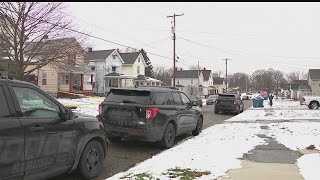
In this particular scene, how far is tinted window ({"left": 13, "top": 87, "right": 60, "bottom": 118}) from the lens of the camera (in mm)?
5626

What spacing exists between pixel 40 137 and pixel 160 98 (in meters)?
5.20

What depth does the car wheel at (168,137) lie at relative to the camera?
10.3m

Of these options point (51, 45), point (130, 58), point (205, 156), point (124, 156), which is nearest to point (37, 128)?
point (124, 156)

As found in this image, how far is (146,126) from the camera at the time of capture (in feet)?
31.6

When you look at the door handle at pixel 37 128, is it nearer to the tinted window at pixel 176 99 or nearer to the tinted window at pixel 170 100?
Result: the tinted window at pixel 170 100

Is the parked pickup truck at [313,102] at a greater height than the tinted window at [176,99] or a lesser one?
lesser

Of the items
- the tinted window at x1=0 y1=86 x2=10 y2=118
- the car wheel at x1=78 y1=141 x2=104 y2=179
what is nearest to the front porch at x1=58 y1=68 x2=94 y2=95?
the car wheel at x1=78 y1=141 x2=104 y2=179

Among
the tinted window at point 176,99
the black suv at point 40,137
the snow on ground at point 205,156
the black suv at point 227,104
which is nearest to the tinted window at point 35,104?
the black suv at point 40,137

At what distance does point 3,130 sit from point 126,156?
447 centimetres

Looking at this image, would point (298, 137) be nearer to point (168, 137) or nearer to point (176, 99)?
point (176, 99)

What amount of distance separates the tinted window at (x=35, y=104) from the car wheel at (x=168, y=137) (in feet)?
14.8

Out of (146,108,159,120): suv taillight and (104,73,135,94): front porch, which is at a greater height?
(104,73,135,94): front porch

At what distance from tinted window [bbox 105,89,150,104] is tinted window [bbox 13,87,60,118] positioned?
149 inches

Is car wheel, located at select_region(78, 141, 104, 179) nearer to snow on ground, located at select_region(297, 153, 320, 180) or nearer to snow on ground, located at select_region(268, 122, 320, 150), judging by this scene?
snow on ground, located at select_region(297, 153, 320, 180)
